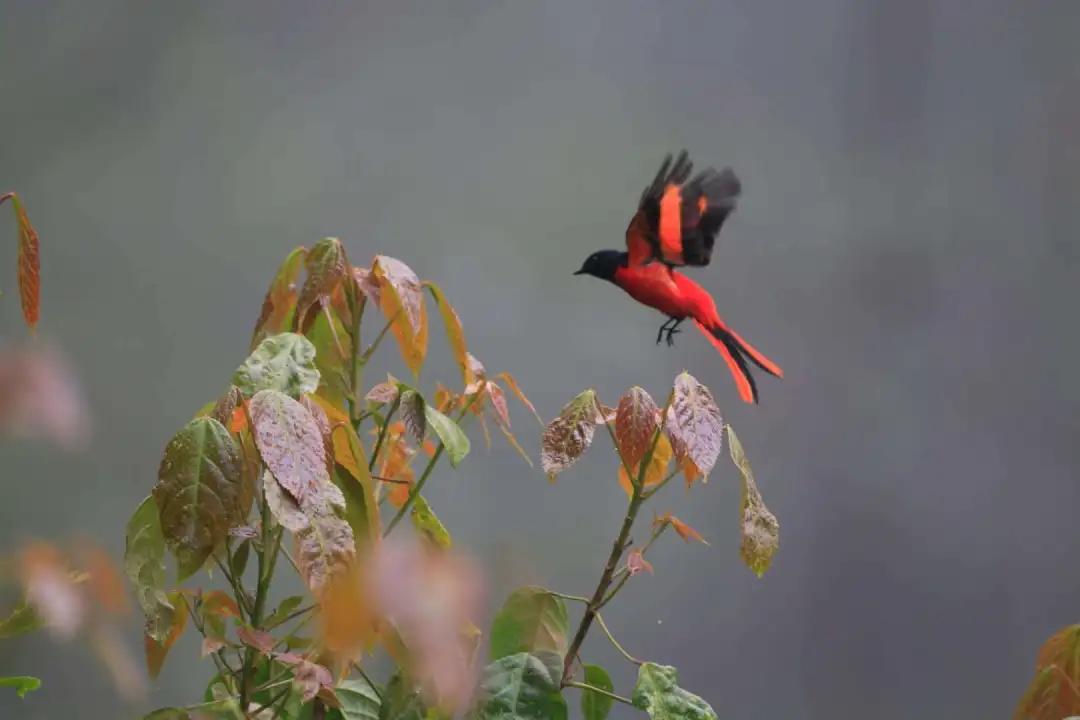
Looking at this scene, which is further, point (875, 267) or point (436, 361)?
point (875, 267)

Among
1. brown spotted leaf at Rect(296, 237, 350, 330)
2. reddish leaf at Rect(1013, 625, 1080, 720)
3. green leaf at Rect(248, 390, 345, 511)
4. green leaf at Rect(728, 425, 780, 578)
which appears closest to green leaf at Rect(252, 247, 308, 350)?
brown spotted leaf at Rect(296, 237, 350, 330)

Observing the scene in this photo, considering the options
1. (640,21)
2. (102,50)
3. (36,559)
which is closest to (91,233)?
(102,50)

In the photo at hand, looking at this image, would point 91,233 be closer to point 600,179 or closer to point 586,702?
point 600,179

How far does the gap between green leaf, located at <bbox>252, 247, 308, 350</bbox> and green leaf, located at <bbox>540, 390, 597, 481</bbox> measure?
25cm

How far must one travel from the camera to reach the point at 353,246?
4.55 ft

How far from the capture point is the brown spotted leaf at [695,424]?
0.84 m

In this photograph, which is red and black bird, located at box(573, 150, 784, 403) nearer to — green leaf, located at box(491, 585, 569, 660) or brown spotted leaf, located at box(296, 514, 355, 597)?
green leaf, located at box(491, 585, 569, 660)

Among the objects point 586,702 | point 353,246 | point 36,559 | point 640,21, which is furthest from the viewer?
point 640,21

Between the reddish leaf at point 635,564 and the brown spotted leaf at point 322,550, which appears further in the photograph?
the reddish leaf at point 635,564

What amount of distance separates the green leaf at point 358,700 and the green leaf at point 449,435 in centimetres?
22

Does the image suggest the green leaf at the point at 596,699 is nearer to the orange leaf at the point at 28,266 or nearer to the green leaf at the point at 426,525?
the green leaf at the point at 426,525

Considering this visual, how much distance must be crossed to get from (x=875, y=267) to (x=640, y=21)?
47cm

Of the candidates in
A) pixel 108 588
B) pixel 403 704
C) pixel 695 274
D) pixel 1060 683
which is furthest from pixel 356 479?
pixel 695 274

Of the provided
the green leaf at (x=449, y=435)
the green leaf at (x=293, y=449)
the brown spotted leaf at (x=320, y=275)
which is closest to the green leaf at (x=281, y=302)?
the brown spotted leaf at (x=320, y=275)
